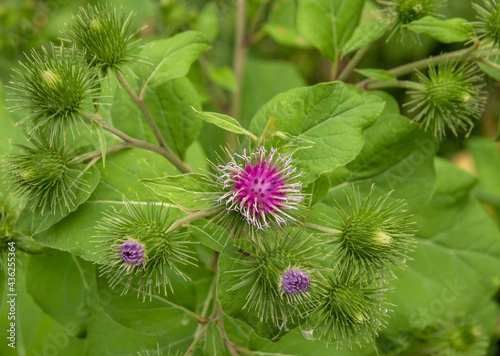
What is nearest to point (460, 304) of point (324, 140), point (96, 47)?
point (324, 140)

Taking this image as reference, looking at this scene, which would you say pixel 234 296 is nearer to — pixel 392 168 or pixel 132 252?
pixel 132 252

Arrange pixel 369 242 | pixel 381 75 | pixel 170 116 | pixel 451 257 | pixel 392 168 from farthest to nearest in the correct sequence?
pixel 451 257 → pixel 170 116 → pixel 392 168 → pixel 381 75 → pixel 369 242

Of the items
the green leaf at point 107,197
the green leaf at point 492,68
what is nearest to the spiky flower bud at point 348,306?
the green leaf at point 107,197

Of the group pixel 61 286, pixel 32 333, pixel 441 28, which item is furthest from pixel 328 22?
pixel 32 333

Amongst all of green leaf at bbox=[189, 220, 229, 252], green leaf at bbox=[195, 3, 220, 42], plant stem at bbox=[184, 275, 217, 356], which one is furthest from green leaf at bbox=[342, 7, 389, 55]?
green leaf at bbox=[195, 3, 220, 42]

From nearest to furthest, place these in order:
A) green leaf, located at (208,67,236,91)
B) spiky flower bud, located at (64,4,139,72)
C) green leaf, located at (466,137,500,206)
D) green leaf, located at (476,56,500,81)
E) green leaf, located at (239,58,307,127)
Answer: spiky flower bud, located at (64,4,139,72) < green leaf, located at (476,56,500,81) < green leaf, located at (208,67,236,91) < green leaf, located at (466,137,500,206) < green leaf, located at (239,58,307,127)

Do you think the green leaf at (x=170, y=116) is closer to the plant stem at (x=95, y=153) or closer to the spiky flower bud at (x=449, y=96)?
the plant stem at (x=95, y=153)

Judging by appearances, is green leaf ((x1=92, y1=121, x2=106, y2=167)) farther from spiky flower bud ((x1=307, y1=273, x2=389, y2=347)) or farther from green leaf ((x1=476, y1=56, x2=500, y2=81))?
green leaf ((x1=476, y1=56, x2=500, y2=81))

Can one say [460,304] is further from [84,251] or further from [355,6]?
[84,251]
